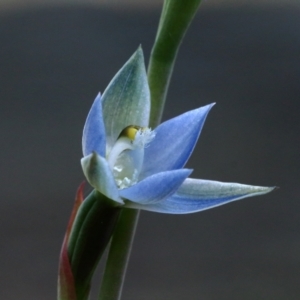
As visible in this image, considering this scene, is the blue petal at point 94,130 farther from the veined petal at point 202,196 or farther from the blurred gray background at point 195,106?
the blurred gray background at point 195,106

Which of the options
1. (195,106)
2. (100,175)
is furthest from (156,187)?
(195,106)

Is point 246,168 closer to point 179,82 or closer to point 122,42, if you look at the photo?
point 179,82

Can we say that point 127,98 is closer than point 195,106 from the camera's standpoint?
Yes

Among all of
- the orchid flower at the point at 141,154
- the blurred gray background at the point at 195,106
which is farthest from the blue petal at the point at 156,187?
the blurred gray background at the point at 195,106

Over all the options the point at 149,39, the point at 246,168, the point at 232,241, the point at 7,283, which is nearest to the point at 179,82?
the point at 149,39

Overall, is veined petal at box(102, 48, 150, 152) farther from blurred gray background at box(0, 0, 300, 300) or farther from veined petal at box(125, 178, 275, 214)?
blurred gray background at box(0, 0, 300, 300)

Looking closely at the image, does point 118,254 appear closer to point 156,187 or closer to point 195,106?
point 156,187

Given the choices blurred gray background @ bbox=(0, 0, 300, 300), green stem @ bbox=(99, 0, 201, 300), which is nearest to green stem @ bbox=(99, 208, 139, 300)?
green stem @ bbox=(99, 0, 201, 300)
